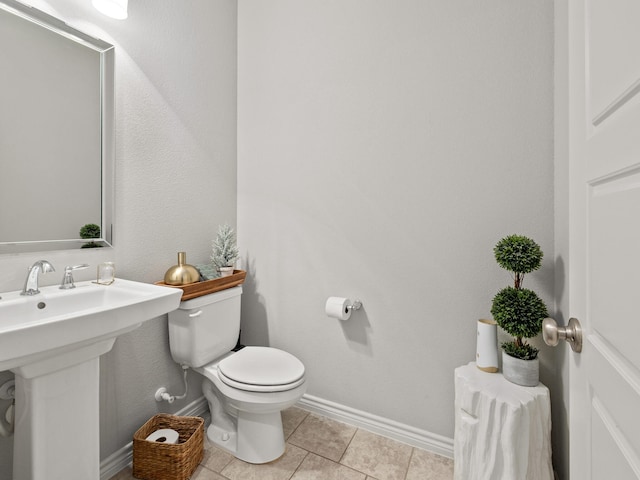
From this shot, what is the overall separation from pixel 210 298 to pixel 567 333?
141 cm

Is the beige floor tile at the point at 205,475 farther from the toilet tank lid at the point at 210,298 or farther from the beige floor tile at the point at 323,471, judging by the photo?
the toilet tank lid at the point at 210,298

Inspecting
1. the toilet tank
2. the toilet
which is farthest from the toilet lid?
the toilet tank

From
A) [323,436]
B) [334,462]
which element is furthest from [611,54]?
[323,436]

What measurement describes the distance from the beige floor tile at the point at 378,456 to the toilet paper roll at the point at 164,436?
0.77 m

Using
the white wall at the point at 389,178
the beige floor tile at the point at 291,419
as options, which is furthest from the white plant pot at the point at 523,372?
the beige floor tile at the point at 291,419

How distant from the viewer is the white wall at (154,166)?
1.33m

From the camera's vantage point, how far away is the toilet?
1331mm

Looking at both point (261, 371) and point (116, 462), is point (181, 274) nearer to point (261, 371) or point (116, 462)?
point (261, 371)

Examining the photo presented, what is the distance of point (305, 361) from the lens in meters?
1.84

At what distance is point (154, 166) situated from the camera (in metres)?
1.51

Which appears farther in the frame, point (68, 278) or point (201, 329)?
point (201, 329)

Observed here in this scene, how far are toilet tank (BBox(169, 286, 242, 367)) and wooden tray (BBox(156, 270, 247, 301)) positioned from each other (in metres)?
0.03

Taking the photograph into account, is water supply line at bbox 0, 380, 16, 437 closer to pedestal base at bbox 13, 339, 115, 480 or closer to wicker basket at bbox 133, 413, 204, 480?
pedestal base at bbox 13, 339, 115, 480

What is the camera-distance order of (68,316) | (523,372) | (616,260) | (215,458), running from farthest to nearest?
(215,458) → (523,372) → (68,316) → (616,260)
